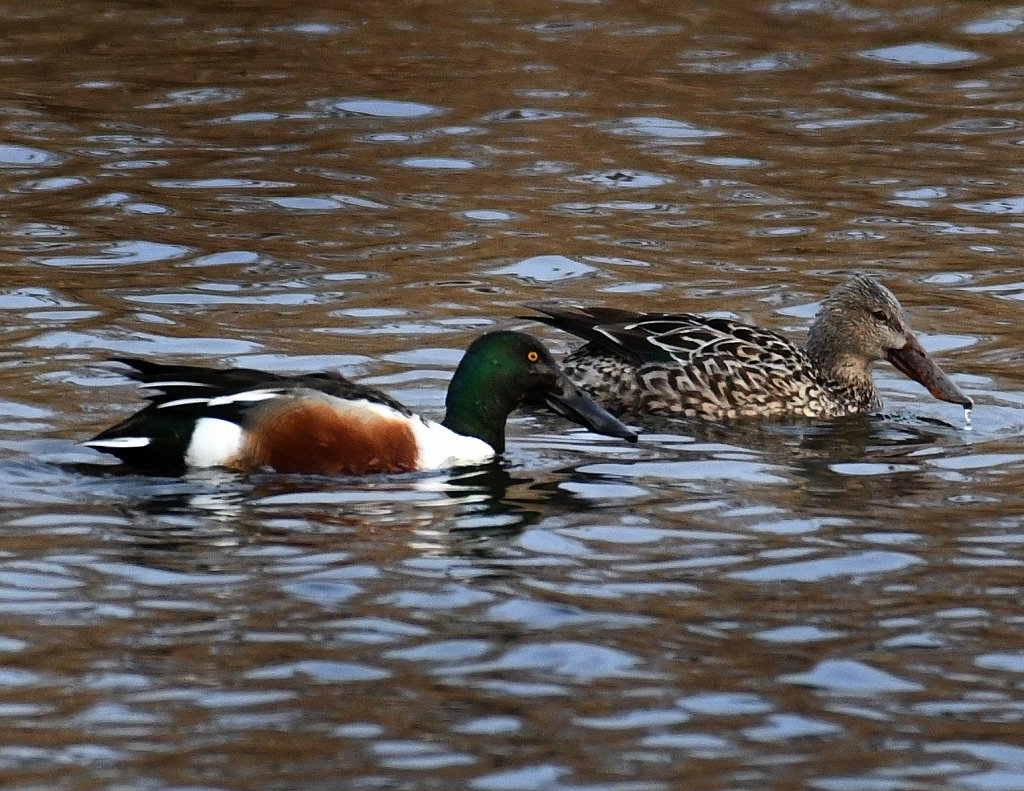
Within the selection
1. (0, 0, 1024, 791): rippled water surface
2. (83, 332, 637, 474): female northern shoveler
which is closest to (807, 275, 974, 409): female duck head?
(0, 0, 1024, 791): rippled water surface

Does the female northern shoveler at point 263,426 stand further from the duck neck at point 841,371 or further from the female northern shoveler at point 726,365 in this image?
the duck neck at point 841,371

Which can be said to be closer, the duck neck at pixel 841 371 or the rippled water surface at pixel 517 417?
the rippled water surface at pixel 517 417

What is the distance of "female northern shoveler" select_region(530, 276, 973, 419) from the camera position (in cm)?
1042

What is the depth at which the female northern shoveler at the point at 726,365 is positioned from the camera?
10424mm

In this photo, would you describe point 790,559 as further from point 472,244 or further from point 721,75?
point 721,75

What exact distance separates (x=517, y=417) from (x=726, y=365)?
108 cm

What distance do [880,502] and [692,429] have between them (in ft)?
6.05

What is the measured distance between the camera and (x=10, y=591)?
22.1ft

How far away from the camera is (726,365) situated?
1044 centimetres

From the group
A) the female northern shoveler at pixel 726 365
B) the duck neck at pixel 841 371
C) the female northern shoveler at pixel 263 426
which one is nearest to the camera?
the female northern shoveler at pixel 263 426

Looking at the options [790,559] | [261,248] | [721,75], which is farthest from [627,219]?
[790,559]

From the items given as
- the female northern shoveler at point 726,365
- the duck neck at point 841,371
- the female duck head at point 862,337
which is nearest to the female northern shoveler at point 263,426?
the female northern shoveler at point 726,365

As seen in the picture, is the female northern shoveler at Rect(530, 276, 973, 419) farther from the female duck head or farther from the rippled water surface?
the rippled water surface

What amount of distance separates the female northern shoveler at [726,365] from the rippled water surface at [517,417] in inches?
7.0
